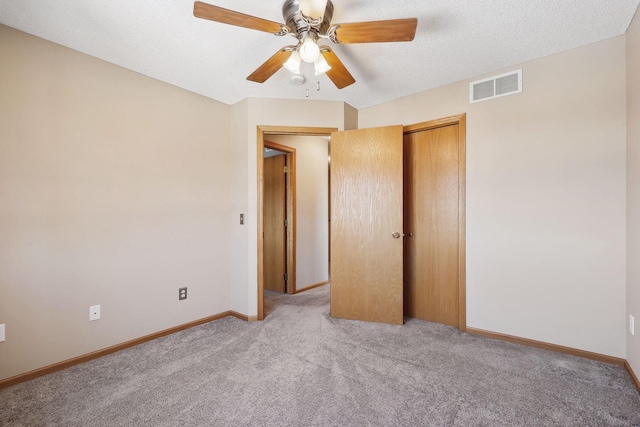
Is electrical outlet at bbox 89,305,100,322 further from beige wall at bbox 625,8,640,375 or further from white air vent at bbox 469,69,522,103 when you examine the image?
beige wall at bbox 625,8,640,375

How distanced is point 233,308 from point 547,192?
3.16m

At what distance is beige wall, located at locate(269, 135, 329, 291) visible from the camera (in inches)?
165

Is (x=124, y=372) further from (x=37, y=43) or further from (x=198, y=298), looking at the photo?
(x=37, y=43)

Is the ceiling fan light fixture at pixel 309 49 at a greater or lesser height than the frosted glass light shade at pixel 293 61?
lesser

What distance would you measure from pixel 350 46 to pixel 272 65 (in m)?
0.65

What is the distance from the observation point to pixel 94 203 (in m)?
2.25

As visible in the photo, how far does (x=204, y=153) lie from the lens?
3004mm

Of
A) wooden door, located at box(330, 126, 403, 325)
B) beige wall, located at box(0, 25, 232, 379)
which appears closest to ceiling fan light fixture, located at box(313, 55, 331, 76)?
wooden door, located at box(330, 126, 403, 325)

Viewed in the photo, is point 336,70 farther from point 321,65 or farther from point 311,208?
point 311,208

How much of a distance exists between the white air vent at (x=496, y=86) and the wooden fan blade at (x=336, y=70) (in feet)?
4.30

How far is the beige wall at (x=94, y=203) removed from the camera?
192 cm

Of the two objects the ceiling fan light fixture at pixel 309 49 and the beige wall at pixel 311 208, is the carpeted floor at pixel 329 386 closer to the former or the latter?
the beige wall at pixel 311 208

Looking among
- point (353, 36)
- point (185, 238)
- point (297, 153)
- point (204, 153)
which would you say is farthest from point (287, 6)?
point (297, 153)

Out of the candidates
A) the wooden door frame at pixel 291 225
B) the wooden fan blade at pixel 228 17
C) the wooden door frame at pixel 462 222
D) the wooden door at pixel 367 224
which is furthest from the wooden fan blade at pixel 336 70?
the wooden door frame at pixel 291 225
